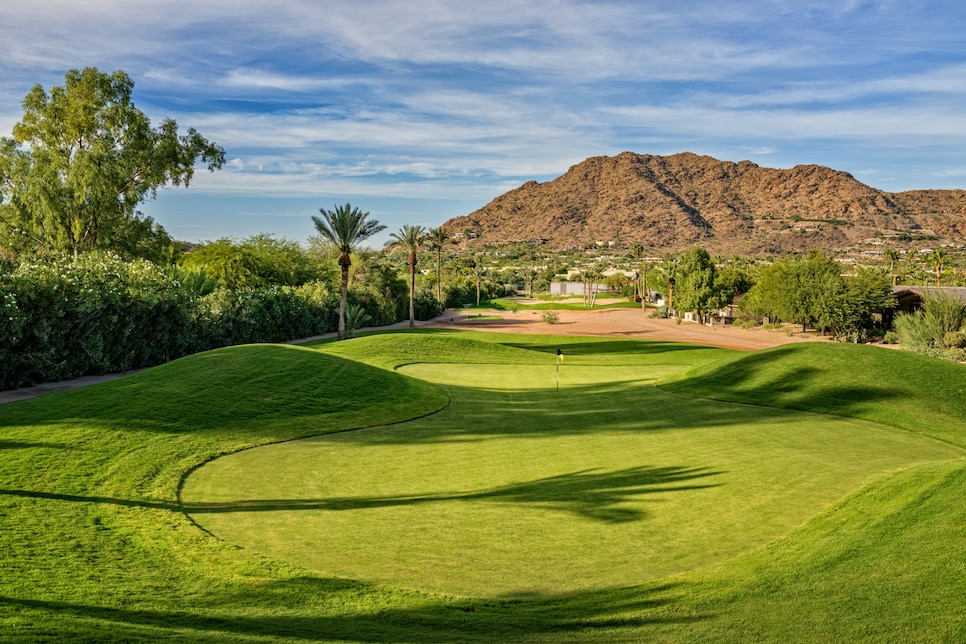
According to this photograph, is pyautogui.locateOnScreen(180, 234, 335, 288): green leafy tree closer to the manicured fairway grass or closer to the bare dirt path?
the bare dirt path

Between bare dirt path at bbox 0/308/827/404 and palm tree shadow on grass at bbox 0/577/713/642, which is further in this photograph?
bare dirt path at bbox 0/308/827/404

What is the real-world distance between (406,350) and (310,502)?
29332 millimetres

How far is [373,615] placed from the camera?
21.6 feet

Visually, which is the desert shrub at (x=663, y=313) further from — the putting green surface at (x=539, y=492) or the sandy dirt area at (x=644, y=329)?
the putting green surface at (x=539, y=492)

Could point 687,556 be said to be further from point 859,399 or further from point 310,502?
point 859,399

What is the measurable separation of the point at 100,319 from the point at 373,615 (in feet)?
79.2

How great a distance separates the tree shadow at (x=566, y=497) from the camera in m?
10.2

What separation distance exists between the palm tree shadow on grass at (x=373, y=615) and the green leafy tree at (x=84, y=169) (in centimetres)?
4332

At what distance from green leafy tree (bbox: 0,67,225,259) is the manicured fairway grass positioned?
29163mm

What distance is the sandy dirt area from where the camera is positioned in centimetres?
6638

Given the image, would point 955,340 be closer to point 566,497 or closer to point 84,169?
point 566,497

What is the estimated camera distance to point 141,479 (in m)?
11.6

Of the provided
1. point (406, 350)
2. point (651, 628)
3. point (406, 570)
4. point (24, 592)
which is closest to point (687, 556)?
point (651, 628)

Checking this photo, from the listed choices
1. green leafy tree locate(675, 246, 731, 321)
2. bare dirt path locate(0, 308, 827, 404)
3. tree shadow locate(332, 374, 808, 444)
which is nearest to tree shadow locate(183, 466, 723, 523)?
tree shadow locate(332, 374, 808, 444)
